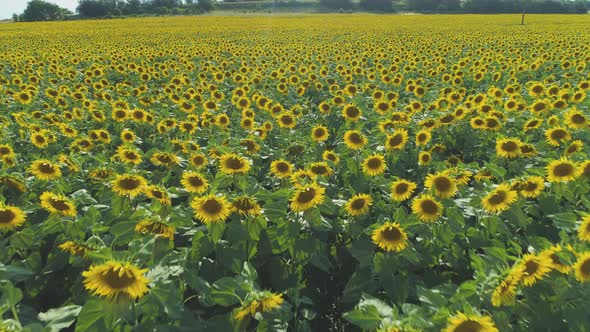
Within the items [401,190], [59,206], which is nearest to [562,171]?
[401,190]

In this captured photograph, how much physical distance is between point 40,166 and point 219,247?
1.95 metres

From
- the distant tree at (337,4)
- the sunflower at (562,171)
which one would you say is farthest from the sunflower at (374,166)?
the distant tree at (337,4)

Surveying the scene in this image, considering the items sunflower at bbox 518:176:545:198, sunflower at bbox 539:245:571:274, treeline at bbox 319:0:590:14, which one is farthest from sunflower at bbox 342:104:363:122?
treeline at bbox 319:0:590:14

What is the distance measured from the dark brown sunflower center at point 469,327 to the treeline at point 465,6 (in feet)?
281

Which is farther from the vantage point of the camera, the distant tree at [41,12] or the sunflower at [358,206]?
the distant tree at [41,12]

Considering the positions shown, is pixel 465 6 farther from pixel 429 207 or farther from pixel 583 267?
pixel 583 267

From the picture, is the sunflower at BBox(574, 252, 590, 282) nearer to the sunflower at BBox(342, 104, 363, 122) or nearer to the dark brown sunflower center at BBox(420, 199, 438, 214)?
the dark brown sunflower center at BBox(420, 199, 438, 214)

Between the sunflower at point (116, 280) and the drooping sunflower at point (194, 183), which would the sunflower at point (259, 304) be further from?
the drooping sunflower at point (194, 183)

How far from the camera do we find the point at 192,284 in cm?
Result: 195

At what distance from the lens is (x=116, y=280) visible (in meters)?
1.66

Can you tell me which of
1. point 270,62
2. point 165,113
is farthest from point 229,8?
point 165,113

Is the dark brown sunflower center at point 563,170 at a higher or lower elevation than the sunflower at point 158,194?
→ lower

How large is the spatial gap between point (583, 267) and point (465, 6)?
94.0 m

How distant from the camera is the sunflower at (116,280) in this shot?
164 centimetres
